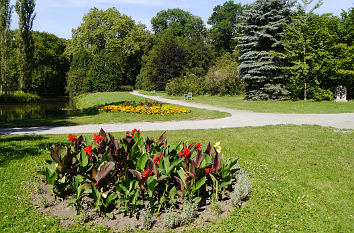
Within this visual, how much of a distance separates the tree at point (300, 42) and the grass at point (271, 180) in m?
13.9

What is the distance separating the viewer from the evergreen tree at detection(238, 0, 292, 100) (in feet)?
68.2

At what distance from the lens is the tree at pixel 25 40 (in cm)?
3061

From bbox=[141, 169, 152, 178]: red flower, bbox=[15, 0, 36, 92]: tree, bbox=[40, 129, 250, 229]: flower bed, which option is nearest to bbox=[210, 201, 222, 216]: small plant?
bbox=[40, 129, 250, 229]: flower bed

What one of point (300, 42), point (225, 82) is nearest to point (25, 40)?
point (225, 82)

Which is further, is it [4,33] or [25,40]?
[25,40]

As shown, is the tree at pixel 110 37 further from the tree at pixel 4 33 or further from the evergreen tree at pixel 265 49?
the evergreen tree at pixel 265 49

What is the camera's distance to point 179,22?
63594 millimetres

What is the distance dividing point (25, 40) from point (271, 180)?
115 feet

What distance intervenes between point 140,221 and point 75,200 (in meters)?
0.86

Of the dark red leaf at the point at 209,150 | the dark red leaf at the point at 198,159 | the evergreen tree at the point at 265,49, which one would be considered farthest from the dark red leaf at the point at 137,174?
the evergreen tree at the point at 265,49

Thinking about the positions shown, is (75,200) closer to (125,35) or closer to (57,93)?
(57,93)

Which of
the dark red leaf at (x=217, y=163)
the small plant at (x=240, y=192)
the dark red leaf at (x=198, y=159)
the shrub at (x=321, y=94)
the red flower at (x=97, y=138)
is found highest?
the shrub at (x=321, y=94)

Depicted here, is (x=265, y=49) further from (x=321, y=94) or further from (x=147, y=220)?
(x=147, y=220)

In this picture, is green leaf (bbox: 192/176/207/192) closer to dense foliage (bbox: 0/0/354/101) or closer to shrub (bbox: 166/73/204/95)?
dense foliage (bbox: 0/0/354/101)
